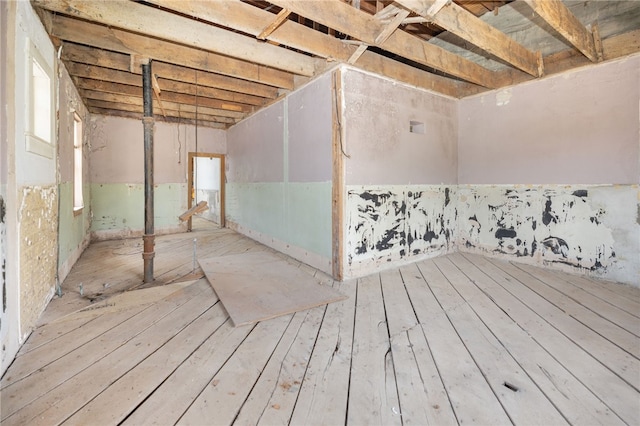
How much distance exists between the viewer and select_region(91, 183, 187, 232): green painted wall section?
5609 millimetres

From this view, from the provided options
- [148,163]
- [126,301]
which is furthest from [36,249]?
[148,163]

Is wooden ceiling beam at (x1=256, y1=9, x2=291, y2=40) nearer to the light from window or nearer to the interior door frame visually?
the light from window

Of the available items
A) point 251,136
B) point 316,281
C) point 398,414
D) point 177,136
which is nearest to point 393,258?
point 316,281

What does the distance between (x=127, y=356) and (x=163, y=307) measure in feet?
2.40

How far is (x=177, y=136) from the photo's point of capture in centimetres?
641

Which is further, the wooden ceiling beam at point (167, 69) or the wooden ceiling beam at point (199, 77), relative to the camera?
the wooden ceiling beam at point (199, 77)

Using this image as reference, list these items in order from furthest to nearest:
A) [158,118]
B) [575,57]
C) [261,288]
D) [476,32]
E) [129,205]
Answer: [158,118], [129,205], [575,57], [261,288], [476,32]

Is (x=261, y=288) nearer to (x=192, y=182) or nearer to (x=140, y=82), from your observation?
(x=140, y=82)

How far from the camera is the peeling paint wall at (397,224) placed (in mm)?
3318

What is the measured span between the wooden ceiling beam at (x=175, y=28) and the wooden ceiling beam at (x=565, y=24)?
2.30 meters

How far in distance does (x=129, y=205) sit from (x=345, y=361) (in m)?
6.04

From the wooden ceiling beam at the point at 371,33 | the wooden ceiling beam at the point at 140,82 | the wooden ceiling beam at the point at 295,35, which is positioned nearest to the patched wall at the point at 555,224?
the wooden ceiling beam at the point at 371,33

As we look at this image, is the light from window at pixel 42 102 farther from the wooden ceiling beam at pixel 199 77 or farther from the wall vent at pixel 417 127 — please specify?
the wall vent at pixel 417 127

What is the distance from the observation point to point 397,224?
369cm
